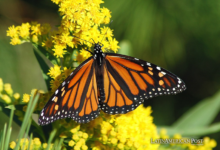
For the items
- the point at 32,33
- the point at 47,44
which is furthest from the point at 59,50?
the point at 32,33

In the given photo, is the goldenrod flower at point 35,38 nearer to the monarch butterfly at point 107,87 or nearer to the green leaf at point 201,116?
the monarch butterfly at point 107,87

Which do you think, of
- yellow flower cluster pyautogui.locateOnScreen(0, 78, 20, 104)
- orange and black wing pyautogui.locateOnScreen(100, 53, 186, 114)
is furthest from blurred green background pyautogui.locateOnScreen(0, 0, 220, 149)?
yellow flower cluster pyautogui.locateOnScreen(0, 78, 20, 104)

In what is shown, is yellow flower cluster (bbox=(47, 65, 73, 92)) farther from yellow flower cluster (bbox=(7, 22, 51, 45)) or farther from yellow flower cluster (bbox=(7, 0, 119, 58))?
yellow flower cluster (bbox=(7, 22, 51, 45))

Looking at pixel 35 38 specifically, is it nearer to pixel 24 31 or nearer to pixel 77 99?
pixel 24 31

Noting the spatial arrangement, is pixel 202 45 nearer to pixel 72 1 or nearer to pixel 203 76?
pixel 203 76

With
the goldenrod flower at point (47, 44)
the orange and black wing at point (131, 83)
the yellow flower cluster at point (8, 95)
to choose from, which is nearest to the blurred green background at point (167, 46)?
the orange and black wing at point (131, 83)

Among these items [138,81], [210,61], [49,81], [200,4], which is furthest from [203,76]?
[49,81]
